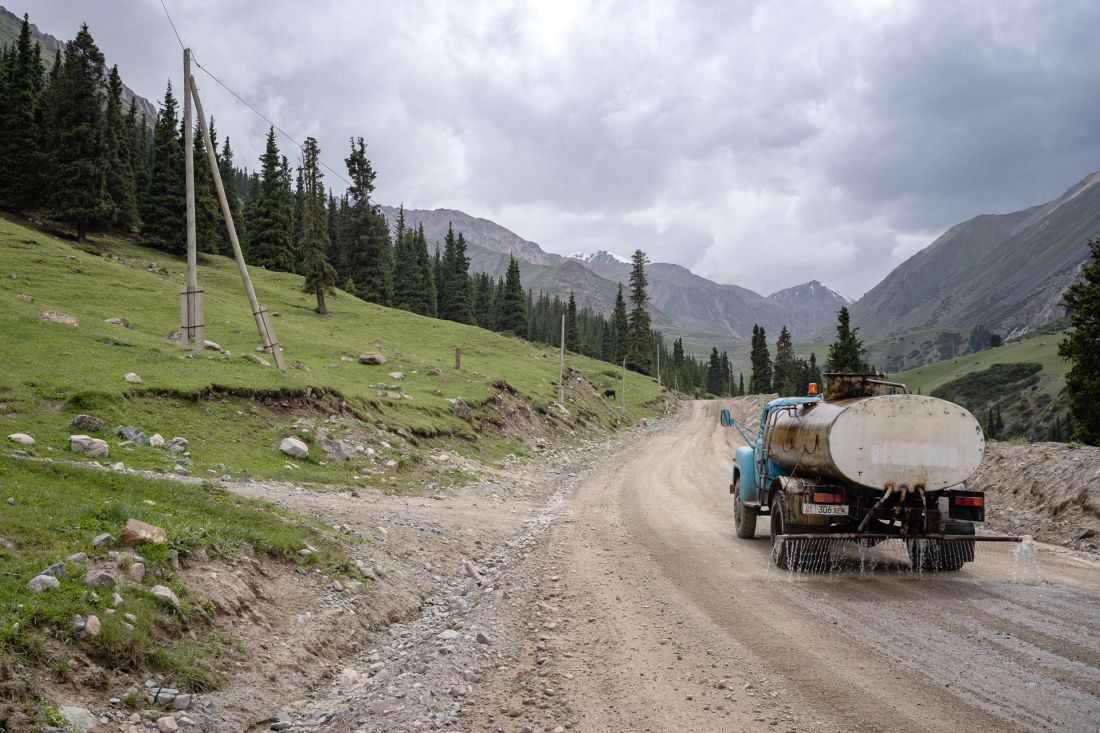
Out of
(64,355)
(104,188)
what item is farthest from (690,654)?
(104,188)

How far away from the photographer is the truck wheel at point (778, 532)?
11.3m

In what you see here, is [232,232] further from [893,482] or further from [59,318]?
[893,482]

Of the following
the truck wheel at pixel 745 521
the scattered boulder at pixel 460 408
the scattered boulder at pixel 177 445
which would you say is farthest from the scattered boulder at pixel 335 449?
the scattered boulder at pixel 460 408

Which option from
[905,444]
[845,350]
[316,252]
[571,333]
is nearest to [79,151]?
[316,252]

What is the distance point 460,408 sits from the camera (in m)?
31.1

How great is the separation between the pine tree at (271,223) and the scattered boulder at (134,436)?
68.7 meters

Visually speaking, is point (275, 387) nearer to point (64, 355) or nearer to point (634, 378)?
point (64, 355)

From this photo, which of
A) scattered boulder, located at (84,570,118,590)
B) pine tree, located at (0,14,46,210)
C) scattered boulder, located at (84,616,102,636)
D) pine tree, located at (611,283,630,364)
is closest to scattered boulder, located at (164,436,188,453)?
scattered boulder, located at (84,570,118,590)

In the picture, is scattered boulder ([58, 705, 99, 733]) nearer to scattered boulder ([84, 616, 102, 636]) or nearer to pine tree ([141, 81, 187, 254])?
scattered boulder ([84, 616, 102, 636])

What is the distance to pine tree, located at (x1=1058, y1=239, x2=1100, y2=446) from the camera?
102ft

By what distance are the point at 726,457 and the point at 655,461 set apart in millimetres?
6246

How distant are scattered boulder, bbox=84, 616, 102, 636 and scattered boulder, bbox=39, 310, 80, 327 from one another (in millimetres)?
22182

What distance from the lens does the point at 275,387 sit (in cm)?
2083

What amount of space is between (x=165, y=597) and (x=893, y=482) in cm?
1039
